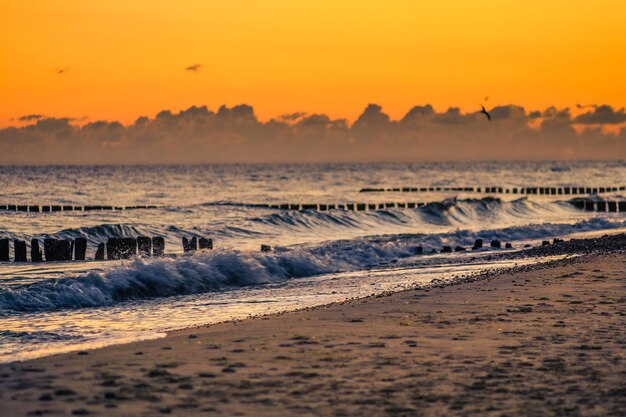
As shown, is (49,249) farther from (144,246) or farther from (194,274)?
(194,274)

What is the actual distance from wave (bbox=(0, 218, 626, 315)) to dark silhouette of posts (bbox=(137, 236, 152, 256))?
195 inches

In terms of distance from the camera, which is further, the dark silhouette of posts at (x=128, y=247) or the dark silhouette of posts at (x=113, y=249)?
the dark silhouette of posts at (x=128, y=247)

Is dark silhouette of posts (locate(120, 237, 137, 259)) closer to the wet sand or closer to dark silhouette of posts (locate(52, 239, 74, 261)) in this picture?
dark silhouette of posts (locate(52, 239, 74, 261))

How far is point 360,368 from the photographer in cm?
843

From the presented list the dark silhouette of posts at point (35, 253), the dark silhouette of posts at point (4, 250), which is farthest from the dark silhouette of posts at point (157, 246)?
the dark silhouette of posts at point (4, 250)

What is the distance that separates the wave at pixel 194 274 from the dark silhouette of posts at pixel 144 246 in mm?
4942

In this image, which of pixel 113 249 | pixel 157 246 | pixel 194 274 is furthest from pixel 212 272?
pixel 157 246

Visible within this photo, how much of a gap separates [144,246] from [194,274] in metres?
7.93

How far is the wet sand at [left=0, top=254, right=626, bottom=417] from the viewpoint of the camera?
→ 23.2ft

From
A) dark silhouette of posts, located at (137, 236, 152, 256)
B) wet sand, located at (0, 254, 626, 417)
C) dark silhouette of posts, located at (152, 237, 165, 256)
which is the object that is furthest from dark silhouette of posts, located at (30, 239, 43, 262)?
wet sand, located at (0, 254, 626, 417)

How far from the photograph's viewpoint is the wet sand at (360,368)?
7078 millimetres

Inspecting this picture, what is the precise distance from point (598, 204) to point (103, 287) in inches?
1817

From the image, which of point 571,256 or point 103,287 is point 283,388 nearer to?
point 103,287

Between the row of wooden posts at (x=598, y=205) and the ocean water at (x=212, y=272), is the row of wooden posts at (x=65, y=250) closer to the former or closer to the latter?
the ocean water at (x=212, y=272)
